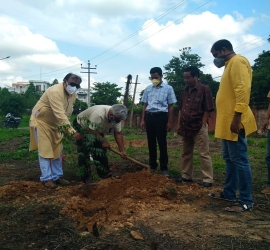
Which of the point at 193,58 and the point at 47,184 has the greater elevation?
the point at 193,58

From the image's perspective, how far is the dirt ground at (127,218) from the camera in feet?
9.40

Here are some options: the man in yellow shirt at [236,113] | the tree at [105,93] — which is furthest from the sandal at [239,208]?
the tree at [105,93]

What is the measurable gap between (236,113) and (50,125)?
2.87 m

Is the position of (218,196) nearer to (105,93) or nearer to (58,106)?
(58,106)

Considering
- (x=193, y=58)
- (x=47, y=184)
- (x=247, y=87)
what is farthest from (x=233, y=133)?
(x=193, y=58)

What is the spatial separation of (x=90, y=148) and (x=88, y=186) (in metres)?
0.52

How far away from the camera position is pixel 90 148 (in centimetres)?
474

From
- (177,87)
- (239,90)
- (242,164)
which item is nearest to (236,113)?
(239,90)

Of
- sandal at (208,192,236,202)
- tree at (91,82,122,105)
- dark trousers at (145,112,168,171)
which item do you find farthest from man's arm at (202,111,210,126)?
tree at (91,82,122,105)

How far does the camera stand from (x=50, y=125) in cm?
526

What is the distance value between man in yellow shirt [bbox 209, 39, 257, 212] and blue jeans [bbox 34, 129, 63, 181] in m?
2.62

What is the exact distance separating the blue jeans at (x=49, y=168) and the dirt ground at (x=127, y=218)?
209 millimetres

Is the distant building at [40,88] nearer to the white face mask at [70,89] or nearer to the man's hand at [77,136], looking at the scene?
the white face mask at [70,89]

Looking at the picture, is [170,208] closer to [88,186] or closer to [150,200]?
[150,200]
